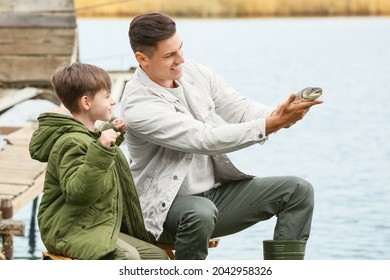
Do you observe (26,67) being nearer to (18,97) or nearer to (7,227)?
(18,97)

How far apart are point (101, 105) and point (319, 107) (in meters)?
32.6

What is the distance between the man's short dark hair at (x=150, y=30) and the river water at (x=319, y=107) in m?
10.3

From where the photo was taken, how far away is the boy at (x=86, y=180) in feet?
13.4

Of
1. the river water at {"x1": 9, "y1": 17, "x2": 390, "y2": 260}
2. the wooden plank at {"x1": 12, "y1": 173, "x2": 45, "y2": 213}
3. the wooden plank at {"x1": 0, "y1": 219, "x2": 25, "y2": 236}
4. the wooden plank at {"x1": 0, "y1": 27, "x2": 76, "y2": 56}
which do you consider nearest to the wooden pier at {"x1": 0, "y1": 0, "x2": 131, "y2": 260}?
the wooden plank at {"x1": 0, "y1": 27, "x2": 76, "y2": 56}

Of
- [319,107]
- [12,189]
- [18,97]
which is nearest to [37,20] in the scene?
[18,97]

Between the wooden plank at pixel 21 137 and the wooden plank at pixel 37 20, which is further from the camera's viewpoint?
the wooden plank at pixel 37 20

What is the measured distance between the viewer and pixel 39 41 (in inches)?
502

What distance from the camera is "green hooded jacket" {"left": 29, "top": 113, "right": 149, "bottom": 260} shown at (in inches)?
161

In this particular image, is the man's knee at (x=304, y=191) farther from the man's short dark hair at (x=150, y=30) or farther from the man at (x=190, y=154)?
the man's short dark hair at (x=150, y=30)

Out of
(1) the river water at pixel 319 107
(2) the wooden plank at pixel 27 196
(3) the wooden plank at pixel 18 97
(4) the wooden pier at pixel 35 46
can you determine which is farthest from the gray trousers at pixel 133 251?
(1) the river water at pixel 319 107

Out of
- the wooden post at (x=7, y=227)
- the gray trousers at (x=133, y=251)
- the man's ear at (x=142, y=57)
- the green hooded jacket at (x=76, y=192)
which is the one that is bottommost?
the wooden post at (x=7, y=227)

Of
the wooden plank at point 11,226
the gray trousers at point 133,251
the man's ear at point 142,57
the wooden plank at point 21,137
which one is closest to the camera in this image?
the gray trousers at point 133,251

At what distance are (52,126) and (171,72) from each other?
1.72 feet

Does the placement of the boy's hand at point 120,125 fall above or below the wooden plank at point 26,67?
above
